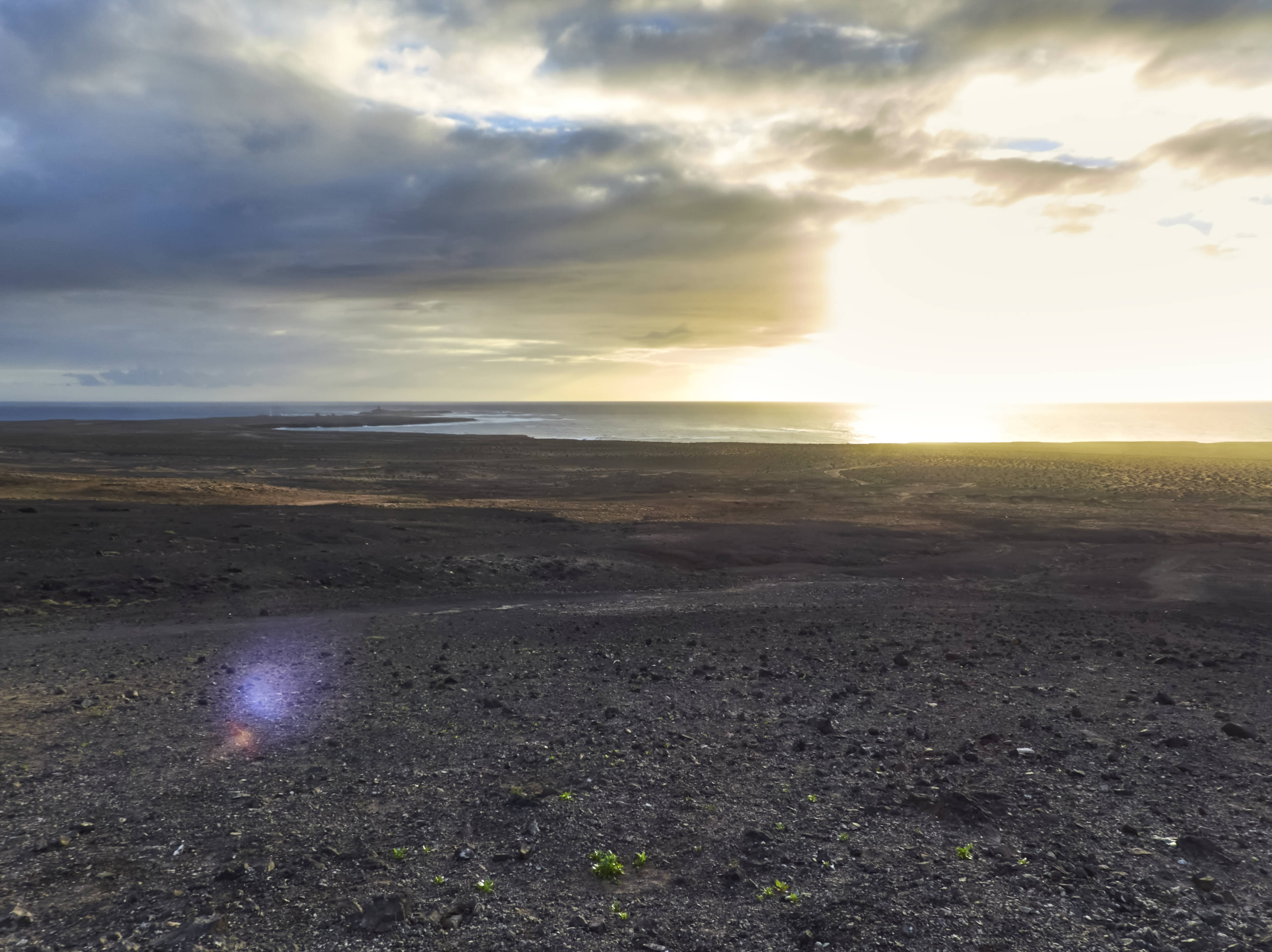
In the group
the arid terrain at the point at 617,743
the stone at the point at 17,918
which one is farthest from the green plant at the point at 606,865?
the stone at the point at 17,918

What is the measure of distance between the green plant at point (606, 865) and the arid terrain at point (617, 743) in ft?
0.11

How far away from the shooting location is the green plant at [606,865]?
7004 mm

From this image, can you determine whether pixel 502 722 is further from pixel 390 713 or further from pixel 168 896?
pixel 168 896

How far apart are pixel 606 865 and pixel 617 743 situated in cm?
290

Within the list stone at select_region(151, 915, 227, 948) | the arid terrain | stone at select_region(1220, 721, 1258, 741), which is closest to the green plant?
the arid terrain

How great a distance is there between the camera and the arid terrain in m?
6.48

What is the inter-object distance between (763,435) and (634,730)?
4485 inches

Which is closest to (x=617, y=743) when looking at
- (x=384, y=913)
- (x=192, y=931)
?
(x=384, y=913)

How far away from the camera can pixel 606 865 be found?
7078mm

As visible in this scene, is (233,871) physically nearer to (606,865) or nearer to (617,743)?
(606,865)

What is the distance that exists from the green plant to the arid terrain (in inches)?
1.3

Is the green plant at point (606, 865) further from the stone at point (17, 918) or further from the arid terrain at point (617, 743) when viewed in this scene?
the stone at point (17, 918)

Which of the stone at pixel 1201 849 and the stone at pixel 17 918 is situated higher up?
the stone at pixel 1201 849

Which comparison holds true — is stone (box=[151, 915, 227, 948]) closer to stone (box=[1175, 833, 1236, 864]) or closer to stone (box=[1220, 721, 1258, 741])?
stone (box=[1175, 833, 1236, 864])
